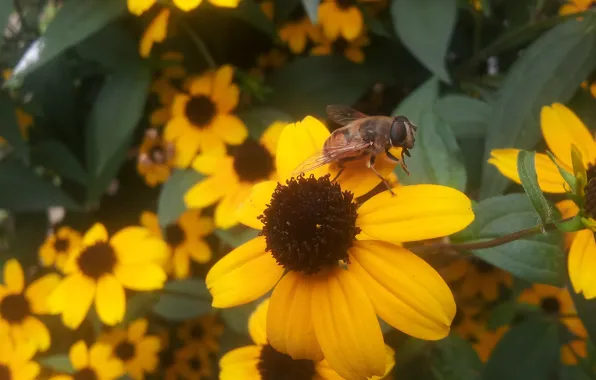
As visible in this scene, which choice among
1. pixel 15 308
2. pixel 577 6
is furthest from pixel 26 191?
pixel 577 6

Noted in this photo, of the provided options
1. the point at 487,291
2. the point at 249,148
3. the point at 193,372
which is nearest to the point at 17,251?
the point at 193,372

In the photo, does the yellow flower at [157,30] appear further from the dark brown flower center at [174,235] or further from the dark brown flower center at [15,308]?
the dark brown flower center at [15,308]

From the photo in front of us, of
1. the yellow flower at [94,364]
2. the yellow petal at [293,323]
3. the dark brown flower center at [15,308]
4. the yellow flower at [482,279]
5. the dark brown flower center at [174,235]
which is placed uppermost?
the yellow petal at [293,323]

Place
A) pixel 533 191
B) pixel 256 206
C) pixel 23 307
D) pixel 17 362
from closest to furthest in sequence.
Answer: pixel 533 191 → pixel 256 206 → pixel 17 362 → pixel 23 307

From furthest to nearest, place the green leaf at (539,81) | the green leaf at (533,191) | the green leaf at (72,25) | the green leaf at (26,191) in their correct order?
the green leaf at (26,191) < the green leaf at (72,25) < the green leaf at (539,81) < the green leaf at (533,191)

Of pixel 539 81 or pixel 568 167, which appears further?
pixel 539 81

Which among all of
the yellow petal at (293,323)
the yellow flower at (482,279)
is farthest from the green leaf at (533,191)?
the yellow flower at (482,279)

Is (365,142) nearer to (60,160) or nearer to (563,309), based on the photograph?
(563,309)
